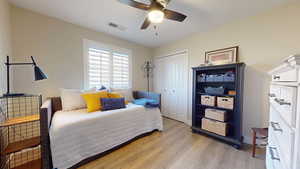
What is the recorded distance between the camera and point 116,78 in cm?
320

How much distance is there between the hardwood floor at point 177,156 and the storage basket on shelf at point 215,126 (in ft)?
0.63

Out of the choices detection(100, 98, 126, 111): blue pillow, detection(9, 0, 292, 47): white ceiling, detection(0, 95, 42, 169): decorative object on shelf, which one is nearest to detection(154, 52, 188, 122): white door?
detection(9, 0, 292, 47): white ceiling

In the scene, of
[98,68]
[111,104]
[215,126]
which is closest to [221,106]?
[215,126]

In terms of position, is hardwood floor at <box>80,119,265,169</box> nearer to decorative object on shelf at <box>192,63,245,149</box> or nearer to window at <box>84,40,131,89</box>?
decorative object on shelf at <box>192,63,245,149</box>

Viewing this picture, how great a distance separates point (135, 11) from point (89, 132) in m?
2.05

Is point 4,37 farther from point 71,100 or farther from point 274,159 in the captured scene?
point 274,159

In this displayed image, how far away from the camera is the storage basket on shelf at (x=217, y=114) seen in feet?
7.13

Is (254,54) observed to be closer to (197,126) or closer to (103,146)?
(197,126)

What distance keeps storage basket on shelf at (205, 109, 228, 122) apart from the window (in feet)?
7.34

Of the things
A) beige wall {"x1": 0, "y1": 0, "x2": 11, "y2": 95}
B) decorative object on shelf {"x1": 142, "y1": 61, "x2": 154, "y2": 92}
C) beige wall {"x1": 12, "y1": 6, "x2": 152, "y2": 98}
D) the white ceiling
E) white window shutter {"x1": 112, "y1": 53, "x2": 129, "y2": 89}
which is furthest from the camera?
decorative object on shelf {"x1": 142, "y1": 61, "x2": 154, "y2": 92}

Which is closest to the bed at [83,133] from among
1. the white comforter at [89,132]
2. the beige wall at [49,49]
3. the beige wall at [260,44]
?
the white comforter at [89,132]

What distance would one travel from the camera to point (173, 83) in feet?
11.5

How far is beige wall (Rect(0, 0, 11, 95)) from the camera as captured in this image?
153 centimetres

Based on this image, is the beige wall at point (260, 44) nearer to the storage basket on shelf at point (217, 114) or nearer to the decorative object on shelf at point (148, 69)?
the storage basket on shelf at point (217, 114)
